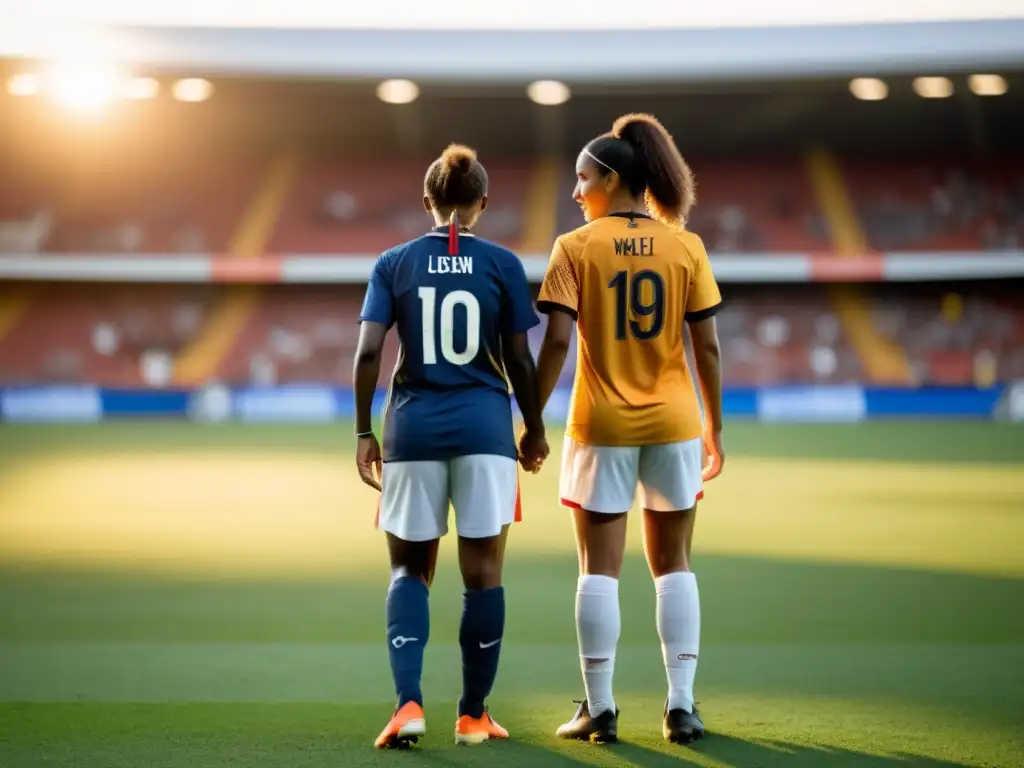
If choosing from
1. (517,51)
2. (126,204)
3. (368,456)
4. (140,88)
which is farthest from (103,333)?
(368,456)

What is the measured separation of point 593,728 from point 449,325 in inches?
56.9

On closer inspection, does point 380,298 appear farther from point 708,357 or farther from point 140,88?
point 140,88

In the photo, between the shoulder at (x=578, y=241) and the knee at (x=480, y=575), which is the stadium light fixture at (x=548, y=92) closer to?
the shoulder at (x=578, y=241)

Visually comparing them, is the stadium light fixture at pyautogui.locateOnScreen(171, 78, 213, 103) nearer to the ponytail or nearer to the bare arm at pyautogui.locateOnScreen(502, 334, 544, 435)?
the ponytail

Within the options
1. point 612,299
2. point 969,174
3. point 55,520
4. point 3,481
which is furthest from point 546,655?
point 969,174

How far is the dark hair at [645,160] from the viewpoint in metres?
Answer: 4.24

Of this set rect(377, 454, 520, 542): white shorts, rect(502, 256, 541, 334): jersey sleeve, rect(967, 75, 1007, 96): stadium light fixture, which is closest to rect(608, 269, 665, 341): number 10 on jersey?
rect(502, 256, 541, 334): jersey sleeve

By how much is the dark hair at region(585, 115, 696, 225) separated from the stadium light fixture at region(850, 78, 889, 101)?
22734 millimetres

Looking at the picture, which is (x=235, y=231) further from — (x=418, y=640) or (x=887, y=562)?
(x=418, y=640)

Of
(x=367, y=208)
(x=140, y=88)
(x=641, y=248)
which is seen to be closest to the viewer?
(x=641, y=248)

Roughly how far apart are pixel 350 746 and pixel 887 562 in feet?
17.3

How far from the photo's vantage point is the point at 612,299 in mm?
4211

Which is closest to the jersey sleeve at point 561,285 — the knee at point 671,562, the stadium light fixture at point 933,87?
the knee at point 671,562

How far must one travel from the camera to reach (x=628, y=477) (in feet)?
13.9
